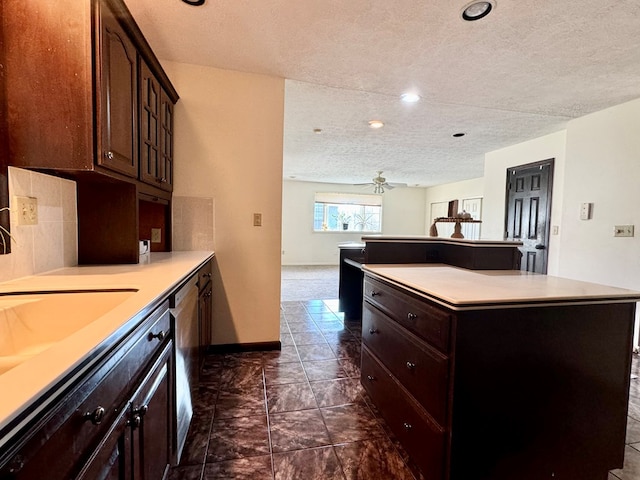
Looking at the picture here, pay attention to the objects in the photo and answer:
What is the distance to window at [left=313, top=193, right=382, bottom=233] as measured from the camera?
28.4 ft

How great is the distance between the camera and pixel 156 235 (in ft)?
8.34

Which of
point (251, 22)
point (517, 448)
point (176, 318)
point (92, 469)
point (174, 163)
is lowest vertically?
point (517, 448)

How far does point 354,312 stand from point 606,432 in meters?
2.54

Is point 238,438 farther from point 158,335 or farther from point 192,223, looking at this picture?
point 192,223

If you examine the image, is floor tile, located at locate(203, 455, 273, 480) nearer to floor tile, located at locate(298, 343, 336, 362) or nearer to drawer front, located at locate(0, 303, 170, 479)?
drawer front, located at locate(0, 303, 170, 479)

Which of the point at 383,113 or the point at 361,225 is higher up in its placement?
the point at 383,113

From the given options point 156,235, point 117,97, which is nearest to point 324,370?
point 156,235

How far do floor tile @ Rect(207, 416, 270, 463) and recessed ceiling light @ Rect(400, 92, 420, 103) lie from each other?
290 cm

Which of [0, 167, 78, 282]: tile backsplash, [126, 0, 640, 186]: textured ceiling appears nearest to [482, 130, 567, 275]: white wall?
[126, 0, 640, 186]: textured ceiling

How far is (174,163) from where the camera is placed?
2557 millimetres

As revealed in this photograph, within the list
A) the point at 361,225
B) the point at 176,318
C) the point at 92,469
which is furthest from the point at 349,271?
the point at 361,225

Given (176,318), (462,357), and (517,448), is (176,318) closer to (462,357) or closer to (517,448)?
(462,357)

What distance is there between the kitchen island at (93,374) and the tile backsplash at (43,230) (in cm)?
7

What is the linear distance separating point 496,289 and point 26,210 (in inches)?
83.1
